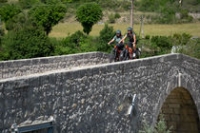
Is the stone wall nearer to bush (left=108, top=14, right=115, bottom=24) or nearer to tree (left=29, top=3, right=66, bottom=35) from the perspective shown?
tree (left=29, top=3, right=66, bottom=35)

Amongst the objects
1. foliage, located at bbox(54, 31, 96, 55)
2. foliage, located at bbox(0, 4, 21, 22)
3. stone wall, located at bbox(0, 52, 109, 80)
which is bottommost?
foliage, located at bbox(54, 31, 96, 55)

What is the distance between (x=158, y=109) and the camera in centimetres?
1284

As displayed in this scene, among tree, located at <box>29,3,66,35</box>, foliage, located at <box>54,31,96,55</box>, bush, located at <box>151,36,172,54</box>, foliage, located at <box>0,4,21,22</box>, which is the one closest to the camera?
foliage, located at <box>54,31,96,55</box>

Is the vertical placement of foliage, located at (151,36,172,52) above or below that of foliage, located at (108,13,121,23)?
above

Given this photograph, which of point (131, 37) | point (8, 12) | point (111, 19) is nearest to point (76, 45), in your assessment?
point (8, 12)

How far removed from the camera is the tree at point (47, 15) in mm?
39469

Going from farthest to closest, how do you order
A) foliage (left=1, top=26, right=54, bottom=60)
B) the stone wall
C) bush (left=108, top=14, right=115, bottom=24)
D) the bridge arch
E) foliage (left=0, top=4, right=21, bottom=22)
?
bush (left=108, top=14, right=115, bottom=24) → foliage (left=0, top=4, right=21, bottom=22) → foliage (left=1, top=26, right=54, bottom=60) → the bridge arch → the stone wall

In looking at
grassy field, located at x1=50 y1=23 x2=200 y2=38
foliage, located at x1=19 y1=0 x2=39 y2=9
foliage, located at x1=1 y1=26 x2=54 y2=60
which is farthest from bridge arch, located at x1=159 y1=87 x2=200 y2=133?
foliage, located at x1=19 y1=0 x2=39 y2=9

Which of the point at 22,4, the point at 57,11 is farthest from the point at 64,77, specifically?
the point at 22,4

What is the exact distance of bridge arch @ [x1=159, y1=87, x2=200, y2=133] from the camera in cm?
1535

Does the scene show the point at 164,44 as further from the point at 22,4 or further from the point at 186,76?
the point at 22,4

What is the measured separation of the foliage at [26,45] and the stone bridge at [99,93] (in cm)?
1081

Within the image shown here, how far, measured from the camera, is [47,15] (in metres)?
39.9

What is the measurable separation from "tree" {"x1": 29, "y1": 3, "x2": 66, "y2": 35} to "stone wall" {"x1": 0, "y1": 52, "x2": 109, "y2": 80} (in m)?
23.2
